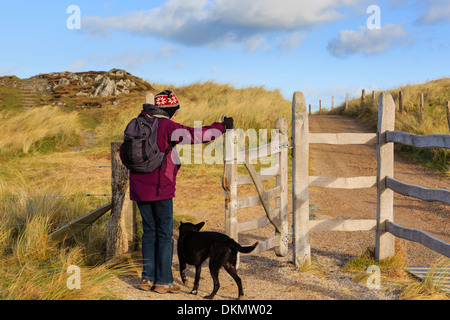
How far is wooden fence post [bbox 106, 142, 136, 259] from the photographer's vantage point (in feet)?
18.0

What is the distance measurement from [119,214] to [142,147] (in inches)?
64.1

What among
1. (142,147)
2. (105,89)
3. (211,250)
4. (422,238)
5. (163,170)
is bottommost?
(422,238)

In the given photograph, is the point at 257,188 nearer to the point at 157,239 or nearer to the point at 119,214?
the point at 157,239

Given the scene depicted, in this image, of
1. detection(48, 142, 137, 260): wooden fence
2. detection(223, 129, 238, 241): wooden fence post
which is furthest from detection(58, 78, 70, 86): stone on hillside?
detection(223, 129, 238, 241): wooden fence post

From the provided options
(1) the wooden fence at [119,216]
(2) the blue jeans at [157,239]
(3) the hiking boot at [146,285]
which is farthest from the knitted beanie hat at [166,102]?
(3) the hiking boot at [146,285]

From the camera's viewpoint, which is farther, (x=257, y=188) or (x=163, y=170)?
(x=257, y=188)

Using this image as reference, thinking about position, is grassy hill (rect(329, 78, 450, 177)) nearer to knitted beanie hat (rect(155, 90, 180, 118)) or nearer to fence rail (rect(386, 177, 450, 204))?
fence rail (rect(386, 177, 450, 204))

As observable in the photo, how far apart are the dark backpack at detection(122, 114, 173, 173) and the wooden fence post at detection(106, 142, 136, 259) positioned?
1.20 meters

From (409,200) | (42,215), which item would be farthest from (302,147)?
(409,200)

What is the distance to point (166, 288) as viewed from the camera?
470 cm

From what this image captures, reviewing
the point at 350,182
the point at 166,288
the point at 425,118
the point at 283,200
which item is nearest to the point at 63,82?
the point at 425,118

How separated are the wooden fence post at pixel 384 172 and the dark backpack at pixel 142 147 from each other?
10.5 ft

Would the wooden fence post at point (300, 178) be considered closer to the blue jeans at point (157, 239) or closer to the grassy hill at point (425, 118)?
the blue jeans at point (157, 239)

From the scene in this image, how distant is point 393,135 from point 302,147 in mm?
1194
